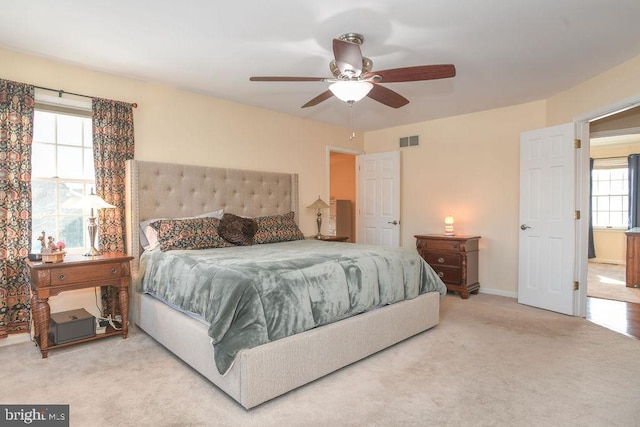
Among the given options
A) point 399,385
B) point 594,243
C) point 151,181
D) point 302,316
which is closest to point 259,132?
point 151,181

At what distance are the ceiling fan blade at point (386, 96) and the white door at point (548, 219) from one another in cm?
218

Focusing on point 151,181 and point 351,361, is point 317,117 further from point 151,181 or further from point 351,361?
point 351,361

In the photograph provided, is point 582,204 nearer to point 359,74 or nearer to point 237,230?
point 359,74

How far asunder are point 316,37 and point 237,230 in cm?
→ 201

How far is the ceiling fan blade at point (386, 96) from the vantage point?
284cm

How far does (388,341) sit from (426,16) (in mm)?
2455

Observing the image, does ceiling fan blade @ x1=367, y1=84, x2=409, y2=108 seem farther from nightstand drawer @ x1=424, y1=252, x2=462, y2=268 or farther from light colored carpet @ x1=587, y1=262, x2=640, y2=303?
light colored carpet @ x1=587, y1=262, x2=640, y2=303

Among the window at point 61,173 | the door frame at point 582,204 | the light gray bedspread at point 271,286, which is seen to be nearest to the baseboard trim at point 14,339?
the window at point 61,173

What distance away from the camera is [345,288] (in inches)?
103

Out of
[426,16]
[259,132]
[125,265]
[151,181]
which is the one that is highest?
[426,16]

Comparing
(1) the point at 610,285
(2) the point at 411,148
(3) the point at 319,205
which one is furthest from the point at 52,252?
(1) the point at 610,285

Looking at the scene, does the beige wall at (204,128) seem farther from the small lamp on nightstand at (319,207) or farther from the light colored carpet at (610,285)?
the light colored carpet at (610,285)

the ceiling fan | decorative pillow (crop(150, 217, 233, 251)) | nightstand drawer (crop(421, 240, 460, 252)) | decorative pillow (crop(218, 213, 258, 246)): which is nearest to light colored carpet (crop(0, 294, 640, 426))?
decorative pillow (crop(150, 217, 233, 251))

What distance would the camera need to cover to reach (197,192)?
161 inches
